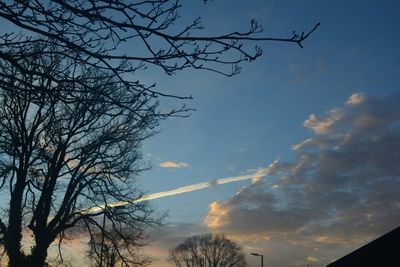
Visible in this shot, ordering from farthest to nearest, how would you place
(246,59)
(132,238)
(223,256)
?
1. (223,256)
2. (132,238)
3. (246,59)

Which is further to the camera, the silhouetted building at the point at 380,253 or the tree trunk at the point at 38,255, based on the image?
the tree trunk at the point at 38,255

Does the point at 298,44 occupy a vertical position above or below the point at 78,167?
below

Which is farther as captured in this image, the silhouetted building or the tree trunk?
the tree trunk

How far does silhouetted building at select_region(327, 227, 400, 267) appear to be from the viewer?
1950cm

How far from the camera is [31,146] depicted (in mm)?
18969

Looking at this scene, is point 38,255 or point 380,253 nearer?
point 380,253

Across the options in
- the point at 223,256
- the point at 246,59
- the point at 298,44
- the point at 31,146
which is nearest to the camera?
the point at 298,44

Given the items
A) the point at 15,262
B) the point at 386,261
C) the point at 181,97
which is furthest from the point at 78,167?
the point at 181,97

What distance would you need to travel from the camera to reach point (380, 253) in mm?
19969

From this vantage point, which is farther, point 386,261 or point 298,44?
point 386,261

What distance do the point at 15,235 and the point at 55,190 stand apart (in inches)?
108

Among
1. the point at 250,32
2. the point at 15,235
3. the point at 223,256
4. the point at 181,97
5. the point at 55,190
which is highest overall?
the point at 223,256

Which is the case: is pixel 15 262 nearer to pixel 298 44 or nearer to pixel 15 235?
pixel 15 235

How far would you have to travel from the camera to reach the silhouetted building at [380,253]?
64.0ft
